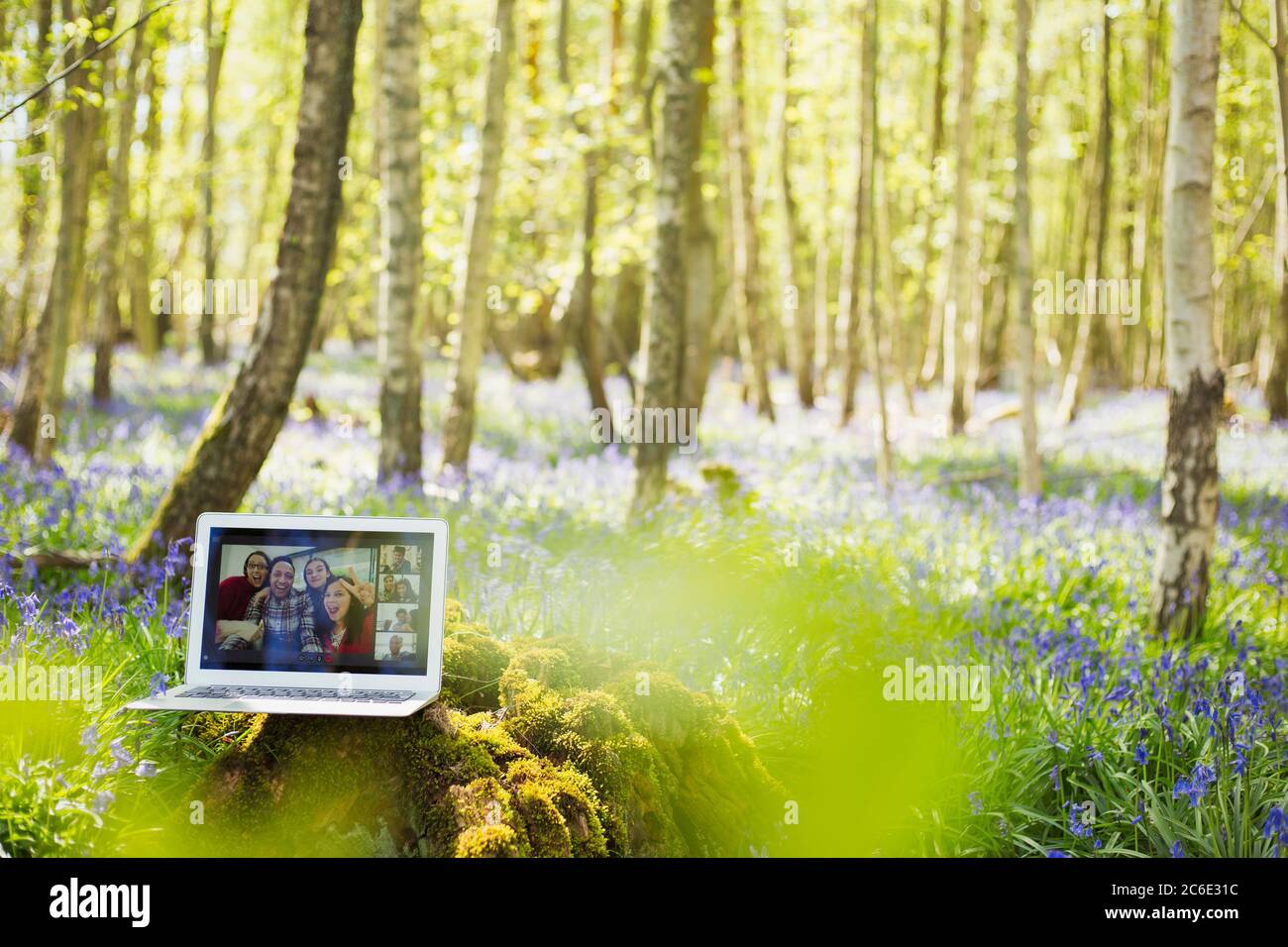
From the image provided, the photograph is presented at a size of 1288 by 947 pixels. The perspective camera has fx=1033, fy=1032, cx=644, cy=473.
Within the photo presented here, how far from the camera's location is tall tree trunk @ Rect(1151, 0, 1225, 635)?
6.12 meters

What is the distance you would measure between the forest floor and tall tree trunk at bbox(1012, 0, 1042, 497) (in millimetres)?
684

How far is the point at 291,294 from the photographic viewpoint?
6.15 metres

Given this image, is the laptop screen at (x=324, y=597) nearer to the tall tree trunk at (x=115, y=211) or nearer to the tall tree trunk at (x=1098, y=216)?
the tall tree trunk at (x=115, y=211)

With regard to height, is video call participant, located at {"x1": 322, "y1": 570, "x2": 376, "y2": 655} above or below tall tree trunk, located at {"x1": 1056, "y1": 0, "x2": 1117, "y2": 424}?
below

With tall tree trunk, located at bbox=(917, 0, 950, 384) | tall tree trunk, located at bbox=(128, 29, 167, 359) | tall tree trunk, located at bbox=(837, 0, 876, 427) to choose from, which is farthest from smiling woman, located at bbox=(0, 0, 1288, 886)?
tall tree trunk, located at bbox=(917, 0, 950, 384)

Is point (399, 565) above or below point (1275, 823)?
above

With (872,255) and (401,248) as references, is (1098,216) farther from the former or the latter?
(401,248)

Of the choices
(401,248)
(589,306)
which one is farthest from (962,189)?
(401,248)

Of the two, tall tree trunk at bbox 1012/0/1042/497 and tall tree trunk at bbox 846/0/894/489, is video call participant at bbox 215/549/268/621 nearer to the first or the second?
tall tree trunk at bbox 846/0/894/489

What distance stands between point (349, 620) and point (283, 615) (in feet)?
0.82

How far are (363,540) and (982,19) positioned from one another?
806 inches

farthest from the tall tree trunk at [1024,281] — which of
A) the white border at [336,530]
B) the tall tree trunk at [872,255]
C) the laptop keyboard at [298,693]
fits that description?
the laptop keyboard at [298,693]
